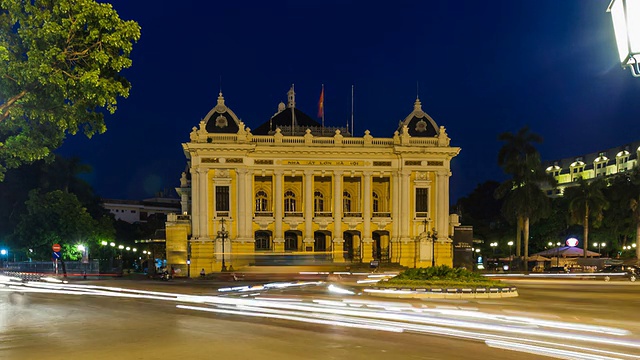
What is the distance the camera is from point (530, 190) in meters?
60.5

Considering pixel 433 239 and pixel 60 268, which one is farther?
pixel 433 239

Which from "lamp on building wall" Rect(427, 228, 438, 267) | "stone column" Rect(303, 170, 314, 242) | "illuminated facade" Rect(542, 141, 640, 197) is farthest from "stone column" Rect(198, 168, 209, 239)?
"illuminated facade" Rect(542, 141, 640, 197)

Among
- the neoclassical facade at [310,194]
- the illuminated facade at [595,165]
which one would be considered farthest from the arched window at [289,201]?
the illuminated facade at [595,165]

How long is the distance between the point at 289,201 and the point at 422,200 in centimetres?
1488

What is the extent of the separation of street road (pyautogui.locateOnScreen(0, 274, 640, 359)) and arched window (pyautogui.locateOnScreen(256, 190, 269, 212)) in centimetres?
4069

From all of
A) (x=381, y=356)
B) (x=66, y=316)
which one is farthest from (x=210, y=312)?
(x=381, y=356)

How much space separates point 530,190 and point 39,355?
55.4 m

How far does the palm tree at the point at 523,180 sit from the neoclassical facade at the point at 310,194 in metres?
6.84

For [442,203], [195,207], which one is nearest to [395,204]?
[442,203]

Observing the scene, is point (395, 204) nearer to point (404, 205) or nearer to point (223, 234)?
point (404, 205)

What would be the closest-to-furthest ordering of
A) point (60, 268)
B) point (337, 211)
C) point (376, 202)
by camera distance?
point (60, 268) → point (337, 211) → point (376, 202)

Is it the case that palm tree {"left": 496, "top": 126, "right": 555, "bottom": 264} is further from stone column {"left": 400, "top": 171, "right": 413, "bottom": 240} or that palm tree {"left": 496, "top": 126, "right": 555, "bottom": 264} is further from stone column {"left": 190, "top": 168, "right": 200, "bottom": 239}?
stone column {"left": 190, "top": 168, "right": 200, "bottom": 239}

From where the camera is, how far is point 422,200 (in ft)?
202

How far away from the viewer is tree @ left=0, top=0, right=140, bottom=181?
505 inches
